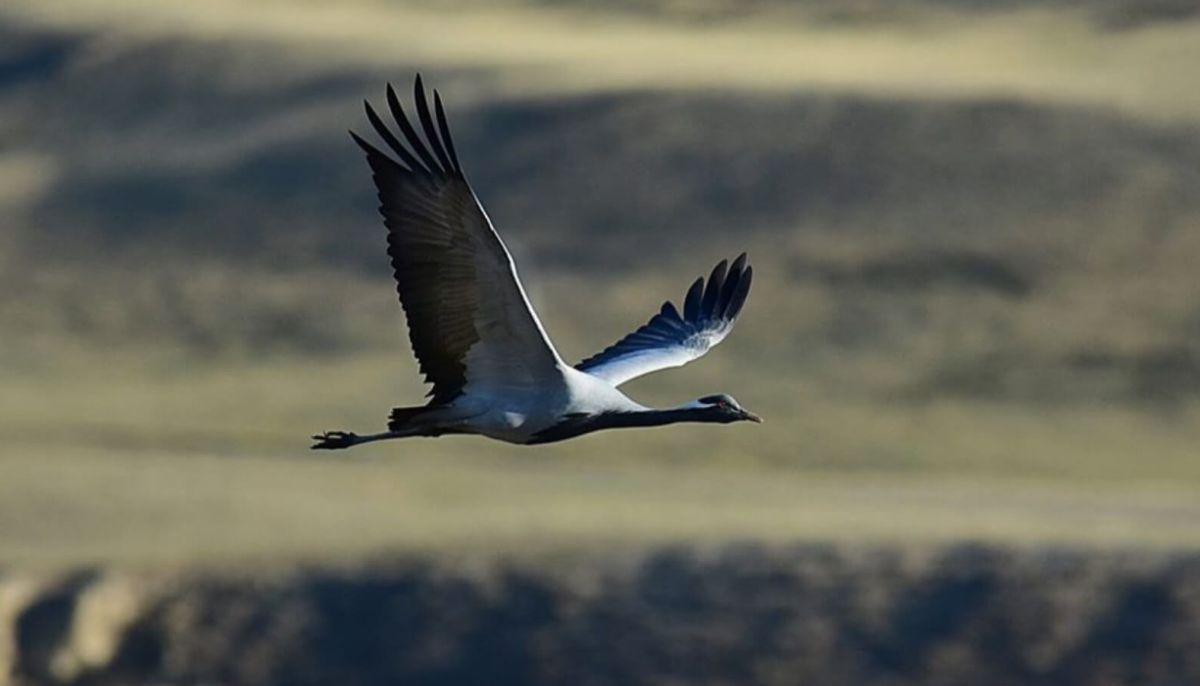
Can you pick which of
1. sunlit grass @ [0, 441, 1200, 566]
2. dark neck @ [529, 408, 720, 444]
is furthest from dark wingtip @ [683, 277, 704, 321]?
sunlit grass @ [0, 441, 1200, 566]

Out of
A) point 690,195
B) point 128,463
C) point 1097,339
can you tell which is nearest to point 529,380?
point 128,463

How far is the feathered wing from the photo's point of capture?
20.7m

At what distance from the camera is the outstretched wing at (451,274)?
53.7 feet

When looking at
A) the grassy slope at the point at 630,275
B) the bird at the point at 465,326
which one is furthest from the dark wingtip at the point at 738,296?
the grassy slope at the point at 630,275

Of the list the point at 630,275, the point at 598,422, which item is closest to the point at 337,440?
the point at 598,422

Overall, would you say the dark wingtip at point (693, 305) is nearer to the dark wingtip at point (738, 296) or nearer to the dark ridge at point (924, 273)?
the dark wingtip at point (738, 296)

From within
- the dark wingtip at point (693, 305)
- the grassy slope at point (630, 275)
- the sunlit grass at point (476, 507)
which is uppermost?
the grassy slope at point (630, 275)

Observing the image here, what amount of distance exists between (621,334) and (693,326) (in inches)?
1448

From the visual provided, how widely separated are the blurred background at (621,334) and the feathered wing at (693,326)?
1688cm

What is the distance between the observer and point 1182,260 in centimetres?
6088

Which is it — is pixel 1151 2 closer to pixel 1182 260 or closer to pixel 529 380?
pixel 1182 260

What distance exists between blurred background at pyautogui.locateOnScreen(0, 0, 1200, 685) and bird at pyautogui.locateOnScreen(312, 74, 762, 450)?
19.7m

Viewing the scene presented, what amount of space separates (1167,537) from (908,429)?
13.4 meters

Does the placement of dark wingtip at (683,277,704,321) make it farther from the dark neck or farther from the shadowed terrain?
the shadowed terrain
